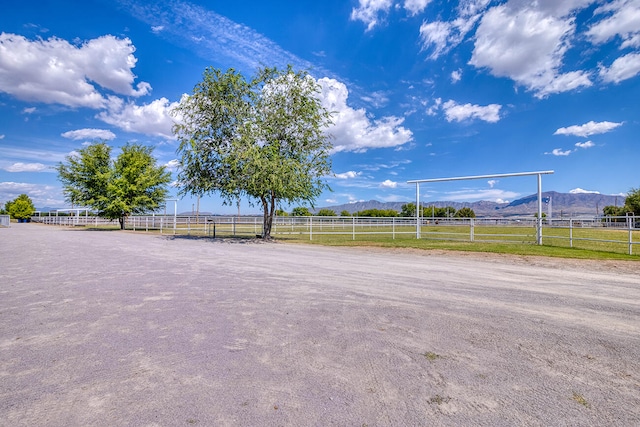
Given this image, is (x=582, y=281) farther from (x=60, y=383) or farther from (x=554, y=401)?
→ (x=60, y=383)

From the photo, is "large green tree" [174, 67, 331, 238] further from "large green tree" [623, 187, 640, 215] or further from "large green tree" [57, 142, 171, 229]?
"large green tree" [623, 187, 640, 215]

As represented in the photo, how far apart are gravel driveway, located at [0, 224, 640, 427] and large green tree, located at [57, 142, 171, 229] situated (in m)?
28.6

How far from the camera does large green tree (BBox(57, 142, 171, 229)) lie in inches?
1247

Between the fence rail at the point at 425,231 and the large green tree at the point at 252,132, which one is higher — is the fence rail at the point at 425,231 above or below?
below

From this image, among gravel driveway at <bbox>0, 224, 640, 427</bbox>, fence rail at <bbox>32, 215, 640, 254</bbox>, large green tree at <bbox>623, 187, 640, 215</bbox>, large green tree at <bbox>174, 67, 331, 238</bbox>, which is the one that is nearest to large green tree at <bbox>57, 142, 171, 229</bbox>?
fence rail at <bbox>32, 215, 640, 254</bbox>

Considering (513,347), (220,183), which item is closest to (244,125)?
(220,183)

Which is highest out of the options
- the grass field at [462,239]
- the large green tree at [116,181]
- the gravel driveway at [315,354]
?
the large green tree at [116,181]

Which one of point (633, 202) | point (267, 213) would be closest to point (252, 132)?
point (267, 213)

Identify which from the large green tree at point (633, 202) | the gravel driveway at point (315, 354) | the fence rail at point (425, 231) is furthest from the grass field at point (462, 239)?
the large green tree at point (633, 202)

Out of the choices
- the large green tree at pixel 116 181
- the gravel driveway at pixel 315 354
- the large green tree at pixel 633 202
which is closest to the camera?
the gravel driveway at pixel 315 354

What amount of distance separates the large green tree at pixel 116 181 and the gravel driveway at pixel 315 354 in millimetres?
28570

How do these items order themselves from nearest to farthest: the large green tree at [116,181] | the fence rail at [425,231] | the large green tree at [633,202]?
the fence rail at [425,231], the large green tree at [116,181], the large green tree at [633,202]

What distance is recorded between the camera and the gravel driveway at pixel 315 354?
2.28 metres

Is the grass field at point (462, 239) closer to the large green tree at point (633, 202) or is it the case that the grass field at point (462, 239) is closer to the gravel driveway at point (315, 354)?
the gravel driveway at point (315, 354)
